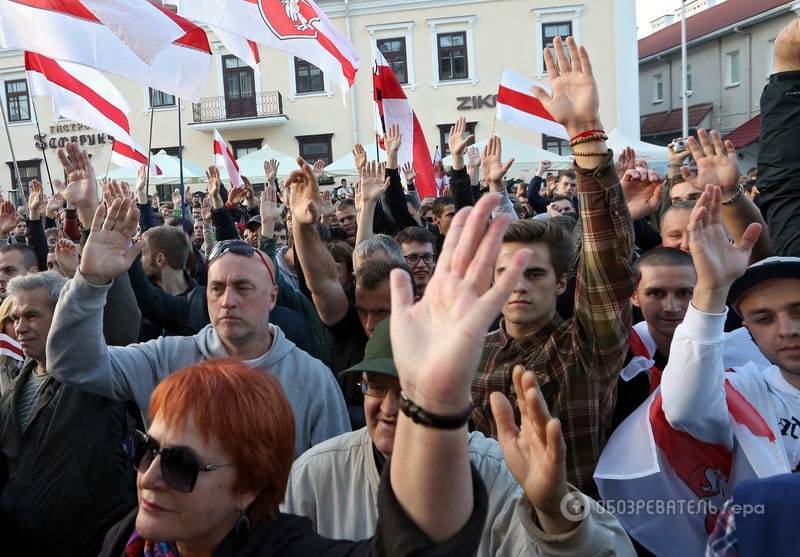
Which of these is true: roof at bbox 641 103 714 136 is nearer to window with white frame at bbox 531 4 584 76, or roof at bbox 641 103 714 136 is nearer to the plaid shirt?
window with white frame at bbox 531 4 584 76

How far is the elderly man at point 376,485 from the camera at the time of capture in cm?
166

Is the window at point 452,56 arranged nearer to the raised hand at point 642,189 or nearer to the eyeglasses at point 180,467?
the raised hand at point 642,189

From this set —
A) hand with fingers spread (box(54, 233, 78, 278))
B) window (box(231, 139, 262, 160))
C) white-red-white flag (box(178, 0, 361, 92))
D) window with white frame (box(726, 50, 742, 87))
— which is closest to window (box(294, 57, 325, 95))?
window (box(231, 139, 262, 160))

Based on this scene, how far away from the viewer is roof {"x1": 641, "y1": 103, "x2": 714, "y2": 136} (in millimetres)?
33281

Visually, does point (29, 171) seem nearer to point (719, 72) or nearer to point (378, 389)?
point (719, 72)

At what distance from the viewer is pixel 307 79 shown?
1112 inches

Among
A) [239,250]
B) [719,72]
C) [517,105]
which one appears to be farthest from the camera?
[719,72]

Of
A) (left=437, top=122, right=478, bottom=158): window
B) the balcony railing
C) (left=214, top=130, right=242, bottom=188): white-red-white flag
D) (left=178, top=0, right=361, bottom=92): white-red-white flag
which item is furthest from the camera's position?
the balcony railing

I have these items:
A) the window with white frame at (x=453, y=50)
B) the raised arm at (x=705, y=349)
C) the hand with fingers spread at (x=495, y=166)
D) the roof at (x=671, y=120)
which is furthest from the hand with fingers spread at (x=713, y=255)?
the roof at (x=671, y=120)

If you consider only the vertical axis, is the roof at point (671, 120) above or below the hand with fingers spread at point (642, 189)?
above

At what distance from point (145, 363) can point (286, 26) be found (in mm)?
4332

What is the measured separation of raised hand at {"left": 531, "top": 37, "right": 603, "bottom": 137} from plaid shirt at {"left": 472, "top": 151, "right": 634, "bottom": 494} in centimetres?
15

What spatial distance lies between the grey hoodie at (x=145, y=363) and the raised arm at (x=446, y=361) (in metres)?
1.52

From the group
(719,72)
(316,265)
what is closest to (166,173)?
(316,265)
